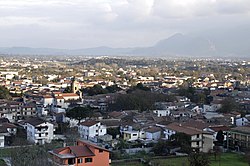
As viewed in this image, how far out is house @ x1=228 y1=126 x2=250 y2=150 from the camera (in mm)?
22516

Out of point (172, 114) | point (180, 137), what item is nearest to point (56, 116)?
point (172, 114)

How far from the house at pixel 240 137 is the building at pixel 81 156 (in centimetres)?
916

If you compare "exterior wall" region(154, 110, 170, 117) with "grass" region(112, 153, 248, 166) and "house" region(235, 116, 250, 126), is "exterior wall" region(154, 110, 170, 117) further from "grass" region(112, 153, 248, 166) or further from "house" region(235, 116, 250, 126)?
"grass" region(112, 153, 248, 166)

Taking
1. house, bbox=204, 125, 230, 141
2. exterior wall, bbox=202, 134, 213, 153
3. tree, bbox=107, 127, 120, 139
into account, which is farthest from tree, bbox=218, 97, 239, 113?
exterior wall, bbox=202, 134, 213, 153

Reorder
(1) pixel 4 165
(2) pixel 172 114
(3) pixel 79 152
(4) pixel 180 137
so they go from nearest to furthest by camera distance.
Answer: (3) pixel 79 152 → (1) pixel 4 165 → (4) pixel 180 137 → (2) pixel 172 114

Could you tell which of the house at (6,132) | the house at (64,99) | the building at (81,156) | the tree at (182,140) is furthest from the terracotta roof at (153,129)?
the house at (64,99)

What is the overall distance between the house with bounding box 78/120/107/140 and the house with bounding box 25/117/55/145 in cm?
184

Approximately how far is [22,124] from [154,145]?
369 inches

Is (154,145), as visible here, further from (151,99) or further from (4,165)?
(151,99)

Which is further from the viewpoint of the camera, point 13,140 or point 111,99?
point 111,99

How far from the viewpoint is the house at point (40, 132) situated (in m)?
23.9

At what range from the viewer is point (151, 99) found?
35.1 metres

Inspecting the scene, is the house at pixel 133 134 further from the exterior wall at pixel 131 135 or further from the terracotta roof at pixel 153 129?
the terracotta roof at pixel 153 129

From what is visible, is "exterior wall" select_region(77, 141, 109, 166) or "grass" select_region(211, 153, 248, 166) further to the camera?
"grass" select_region(211, 153, 248, 166)
